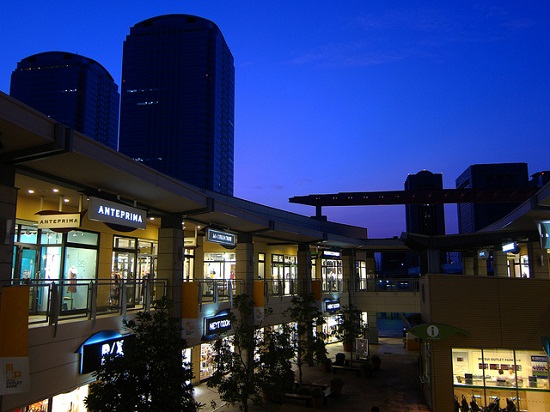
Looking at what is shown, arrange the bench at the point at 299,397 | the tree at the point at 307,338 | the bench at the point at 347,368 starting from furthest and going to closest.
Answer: the bench at the point at 347,368, the tree at the point at 307,338, the bench at the point at 299,397

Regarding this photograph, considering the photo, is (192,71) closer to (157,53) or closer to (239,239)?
(157,53)

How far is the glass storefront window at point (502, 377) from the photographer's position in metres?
16.7

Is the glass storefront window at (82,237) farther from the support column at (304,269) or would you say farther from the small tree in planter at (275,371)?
the support column at (304,269)

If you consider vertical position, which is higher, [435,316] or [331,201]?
Answer: [331,201]

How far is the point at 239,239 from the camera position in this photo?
76.3 ft

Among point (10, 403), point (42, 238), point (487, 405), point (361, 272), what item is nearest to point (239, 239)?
point (42, 238)

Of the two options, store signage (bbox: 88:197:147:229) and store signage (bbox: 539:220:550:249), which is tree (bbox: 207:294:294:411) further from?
store signage (bbox: 539:220:550:249)

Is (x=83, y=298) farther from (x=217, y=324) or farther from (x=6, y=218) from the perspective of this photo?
(x=217, y=324)

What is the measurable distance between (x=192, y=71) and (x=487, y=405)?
14687cm

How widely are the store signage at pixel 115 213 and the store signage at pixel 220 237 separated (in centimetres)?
504

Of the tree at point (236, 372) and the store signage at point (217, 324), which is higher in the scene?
the store signage at point (217, 324)

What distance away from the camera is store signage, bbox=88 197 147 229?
38.2 feet

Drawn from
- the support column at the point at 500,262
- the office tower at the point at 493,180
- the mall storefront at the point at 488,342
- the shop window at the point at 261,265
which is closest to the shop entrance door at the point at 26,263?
the mall storefront at the point at 488,342

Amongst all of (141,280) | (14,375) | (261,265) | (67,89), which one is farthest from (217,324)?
(67,89)
